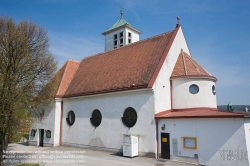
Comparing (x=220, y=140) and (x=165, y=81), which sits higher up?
(x=165, y=81)

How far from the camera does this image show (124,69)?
59.1 feet

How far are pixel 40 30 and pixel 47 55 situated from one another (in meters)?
1.70

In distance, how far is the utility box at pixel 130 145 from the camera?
45.9ft

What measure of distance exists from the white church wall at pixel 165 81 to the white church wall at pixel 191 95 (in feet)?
2.08

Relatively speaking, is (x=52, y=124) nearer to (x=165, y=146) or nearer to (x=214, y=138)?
(x=165, y=146)

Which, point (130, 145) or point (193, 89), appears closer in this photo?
point (130, 145)

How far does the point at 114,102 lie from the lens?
16.6 meters

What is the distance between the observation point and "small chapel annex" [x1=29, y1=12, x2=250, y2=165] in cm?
1178

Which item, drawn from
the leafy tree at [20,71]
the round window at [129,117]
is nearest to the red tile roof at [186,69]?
the round window at [129,117]

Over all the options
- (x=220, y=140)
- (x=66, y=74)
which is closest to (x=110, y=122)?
(x=220, y=140)

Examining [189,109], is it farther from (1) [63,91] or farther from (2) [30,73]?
(1) [63,91]

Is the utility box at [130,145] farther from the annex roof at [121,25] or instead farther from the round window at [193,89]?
the annex roof at [121,25]

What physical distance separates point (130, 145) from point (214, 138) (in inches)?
217

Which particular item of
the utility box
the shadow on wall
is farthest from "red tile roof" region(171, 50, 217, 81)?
the utility box
